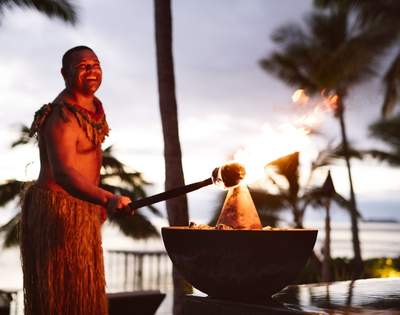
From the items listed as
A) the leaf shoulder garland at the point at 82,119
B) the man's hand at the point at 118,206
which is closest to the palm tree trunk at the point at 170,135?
the leaf shoulder garland at the point at 82,119

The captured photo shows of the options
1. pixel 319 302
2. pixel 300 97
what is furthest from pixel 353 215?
A: pixel 319 302

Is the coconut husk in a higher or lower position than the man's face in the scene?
lower

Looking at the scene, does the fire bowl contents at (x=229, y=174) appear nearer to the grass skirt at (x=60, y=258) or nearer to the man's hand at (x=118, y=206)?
the man's hand at (x=118, y=206)

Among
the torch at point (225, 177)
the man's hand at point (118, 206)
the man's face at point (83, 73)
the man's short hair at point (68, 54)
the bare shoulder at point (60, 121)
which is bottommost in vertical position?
the man's hand at point (118, 206)

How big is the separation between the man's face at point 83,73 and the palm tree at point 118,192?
7.49 meters

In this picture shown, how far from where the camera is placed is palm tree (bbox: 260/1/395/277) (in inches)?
647


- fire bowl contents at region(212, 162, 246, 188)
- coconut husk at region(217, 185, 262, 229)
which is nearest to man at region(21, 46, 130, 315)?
fire bowl contents at region(212, 162, 246, 188)

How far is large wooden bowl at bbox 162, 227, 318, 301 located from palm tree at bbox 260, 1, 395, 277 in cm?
1408

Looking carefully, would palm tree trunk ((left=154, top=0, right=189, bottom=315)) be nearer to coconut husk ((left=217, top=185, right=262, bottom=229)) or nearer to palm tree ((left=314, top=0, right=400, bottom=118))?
coconut husk ((left=217, top=185, right=262, bottom=229))

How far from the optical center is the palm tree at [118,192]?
1102 cm

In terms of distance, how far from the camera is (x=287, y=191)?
14352 mm

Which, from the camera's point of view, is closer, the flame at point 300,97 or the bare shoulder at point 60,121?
the bare shoulder at point 60,121

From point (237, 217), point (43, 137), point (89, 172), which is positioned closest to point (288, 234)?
point (237, 217)

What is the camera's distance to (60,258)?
2314mm
